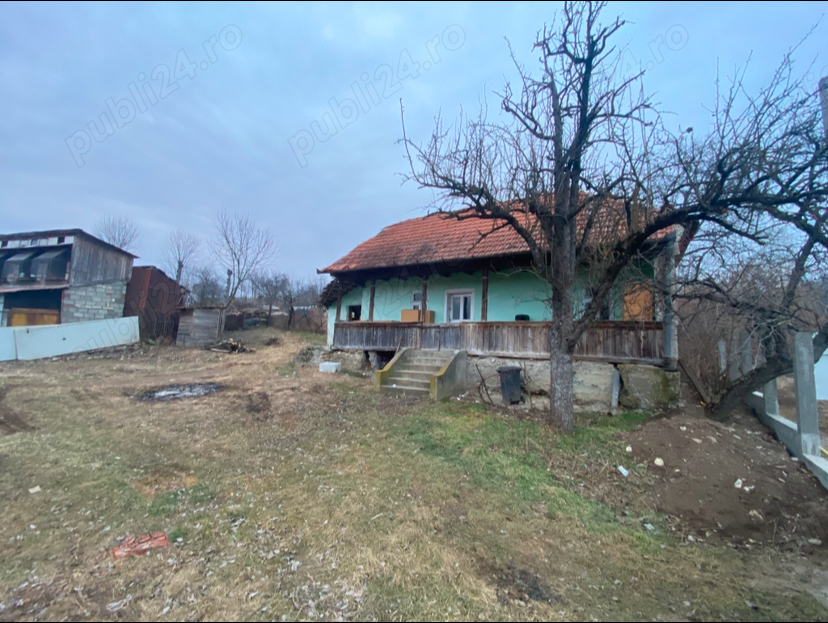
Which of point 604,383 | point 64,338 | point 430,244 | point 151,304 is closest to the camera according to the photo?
point 604,383

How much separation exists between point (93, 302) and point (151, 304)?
Answer: 247 cm

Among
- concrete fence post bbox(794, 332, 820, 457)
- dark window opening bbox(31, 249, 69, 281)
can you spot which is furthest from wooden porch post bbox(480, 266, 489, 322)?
dark window opening bbox(31, 249, 69, 281)

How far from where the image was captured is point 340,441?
6.49 meters

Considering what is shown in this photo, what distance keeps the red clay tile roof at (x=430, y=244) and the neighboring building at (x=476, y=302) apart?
0.05 m

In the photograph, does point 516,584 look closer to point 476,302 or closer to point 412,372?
point 412,372

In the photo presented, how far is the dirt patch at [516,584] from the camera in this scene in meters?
2.94

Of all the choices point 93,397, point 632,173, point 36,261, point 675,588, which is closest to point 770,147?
point 632,173

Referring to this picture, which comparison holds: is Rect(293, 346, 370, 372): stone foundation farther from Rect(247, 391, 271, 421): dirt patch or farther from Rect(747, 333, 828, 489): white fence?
Rect(747, 333, 828, 489): white fence

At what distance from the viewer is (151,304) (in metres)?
21.0

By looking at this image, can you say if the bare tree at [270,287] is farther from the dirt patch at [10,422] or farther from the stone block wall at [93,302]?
the dirt patch at [10,422]

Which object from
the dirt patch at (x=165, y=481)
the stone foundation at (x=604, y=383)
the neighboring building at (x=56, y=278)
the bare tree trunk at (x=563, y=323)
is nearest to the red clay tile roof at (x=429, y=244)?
the stone foundation at (x=604, y=383)

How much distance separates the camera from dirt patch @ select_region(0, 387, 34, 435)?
262 inches

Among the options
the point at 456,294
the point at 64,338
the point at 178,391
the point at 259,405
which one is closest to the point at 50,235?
the point at 64,338

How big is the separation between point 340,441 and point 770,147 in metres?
7.93
